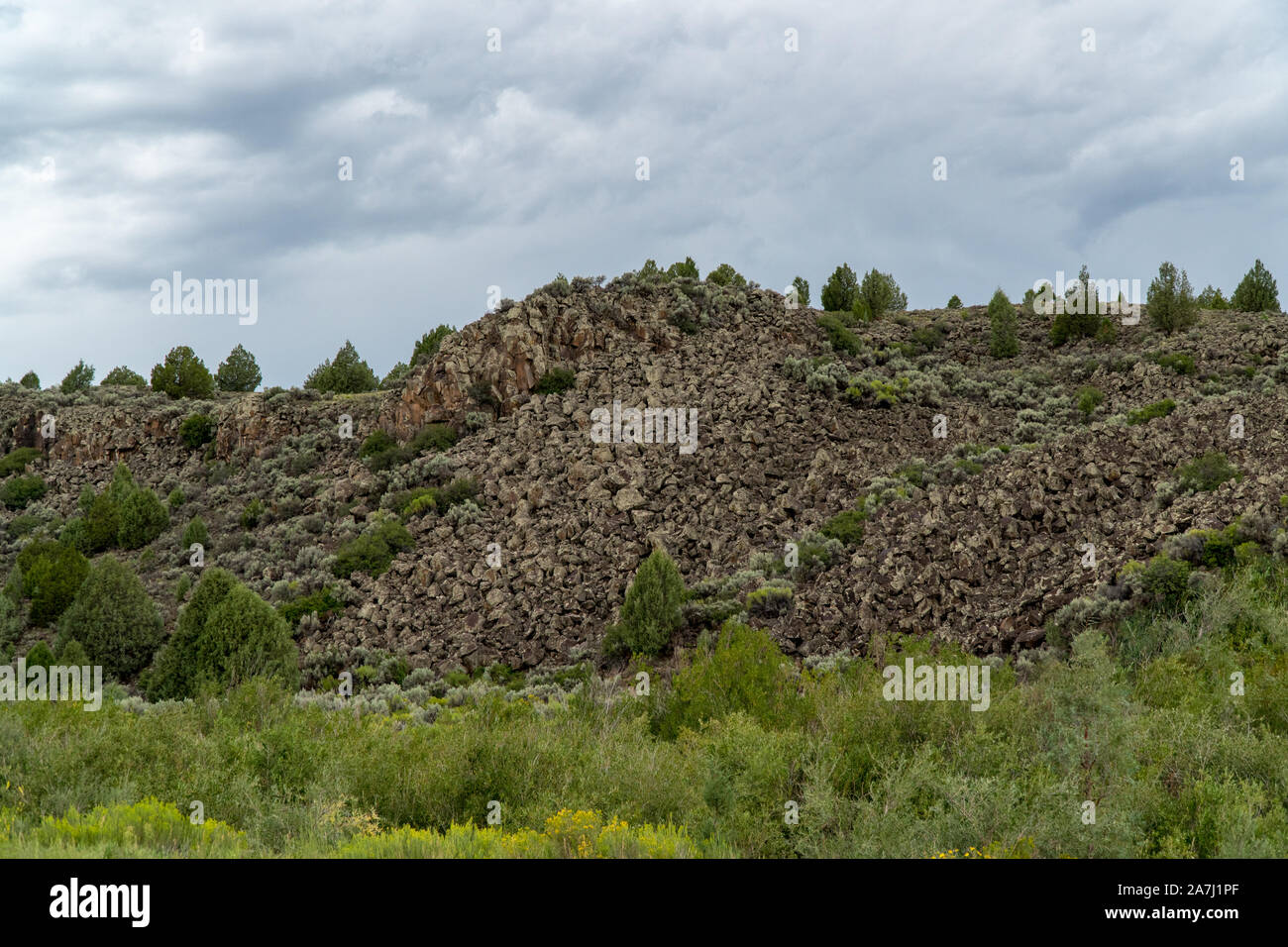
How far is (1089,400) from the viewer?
90.4ft

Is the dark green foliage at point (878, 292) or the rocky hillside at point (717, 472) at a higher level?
the dark green foliage at point (878, 292)

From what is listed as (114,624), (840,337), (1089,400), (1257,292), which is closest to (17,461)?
(114,624)

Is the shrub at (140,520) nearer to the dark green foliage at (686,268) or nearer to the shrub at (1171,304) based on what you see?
the dark green foliage at (686,268)

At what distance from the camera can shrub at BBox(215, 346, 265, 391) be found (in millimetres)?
47688

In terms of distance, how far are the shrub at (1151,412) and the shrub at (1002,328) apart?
9326 mm

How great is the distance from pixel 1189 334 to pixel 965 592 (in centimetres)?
1981

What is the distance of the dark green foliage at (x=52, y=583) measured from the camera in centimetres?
2398

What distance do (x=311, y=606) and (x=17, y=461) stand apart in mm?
24988

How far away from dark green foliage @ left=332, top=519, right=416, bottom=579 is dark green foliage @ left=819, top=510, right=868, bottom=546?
1116cm

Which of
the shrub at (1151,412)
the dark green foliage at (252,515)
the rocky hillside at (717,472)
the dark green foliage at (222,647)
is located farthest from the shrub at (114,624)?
the shrub at (1151,412)

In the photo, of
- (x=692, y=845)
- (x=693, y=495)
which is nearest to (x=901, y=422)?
(x=693, y=495)

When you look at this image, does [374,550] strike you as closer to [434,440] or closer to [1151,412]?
[434,440]

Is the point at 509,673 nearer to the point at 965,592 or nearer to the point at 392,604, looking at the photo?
the point at 392,604

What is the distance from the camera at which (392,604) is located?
2162cm
